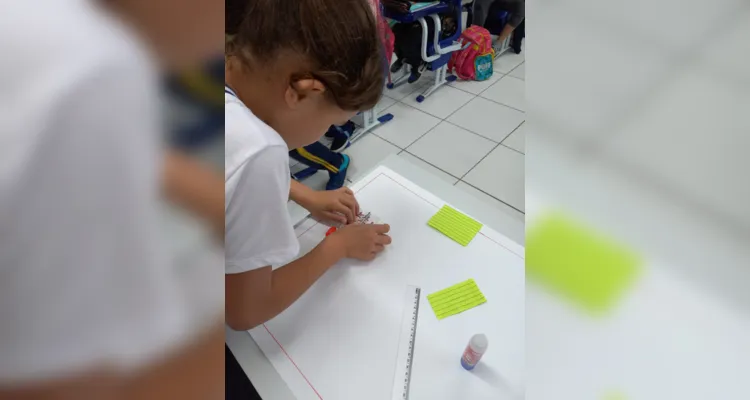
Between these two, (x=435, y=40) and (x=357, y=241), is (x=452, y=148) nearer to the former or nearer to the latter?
(x=435, y=40)

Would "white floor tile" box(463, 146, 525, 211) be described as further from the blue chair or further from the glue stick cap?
the glue stick cap

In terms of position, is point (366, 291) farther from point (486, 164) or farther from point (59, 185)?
point (486, 164)

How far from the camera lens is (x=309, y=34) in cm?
54

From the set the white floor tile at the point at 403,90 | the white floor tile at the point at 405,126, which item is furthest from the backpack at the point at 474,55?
the white floor tile at the point at 405,126

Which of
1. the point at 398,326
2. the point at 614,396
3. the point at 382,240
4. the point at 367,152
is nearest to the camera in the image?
the point at 614,396

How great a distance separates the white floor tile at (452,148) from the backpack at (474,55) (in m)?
0.60

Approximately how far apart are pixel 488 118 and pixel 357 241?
1.80 m

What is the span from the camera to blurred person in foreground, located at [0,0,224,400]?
0.11 meters

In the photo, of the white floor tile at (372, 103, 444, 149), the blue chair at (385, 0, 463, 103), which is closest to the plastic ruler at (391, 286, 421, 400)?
the white floor tile at (372, 103, 444, 149)

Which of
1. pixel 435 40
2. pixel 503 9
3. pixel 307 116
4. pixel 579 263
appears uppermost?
pixel 579 263

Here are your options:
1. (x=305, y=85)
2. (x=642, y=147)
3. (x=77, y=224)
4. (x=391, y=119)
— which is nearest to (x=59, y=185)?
(x=77, y=224)

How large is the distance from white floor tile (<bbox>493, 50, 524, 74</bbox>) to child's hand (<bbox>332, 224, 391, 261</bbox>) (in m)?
2.40

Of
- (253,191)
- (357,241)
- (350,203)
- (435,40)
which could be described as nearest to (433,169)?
(435,40)

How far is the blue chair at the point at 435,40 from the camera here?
7.06ft
